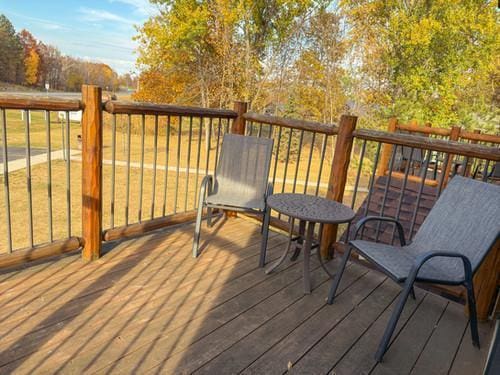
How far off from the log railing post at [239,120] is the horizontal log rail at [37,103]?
5.36 feet

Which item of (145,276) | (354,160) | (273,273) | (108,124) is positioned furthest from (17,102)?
(108,124)

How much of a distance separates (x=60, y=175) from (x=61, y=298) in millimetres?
8877

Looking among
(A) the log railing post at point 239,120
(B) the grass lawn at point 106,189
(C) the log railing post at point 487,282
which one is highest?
(A) the log railing post at point 239,120

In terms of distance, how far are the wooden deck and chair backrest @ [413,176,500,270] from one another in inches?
20.9

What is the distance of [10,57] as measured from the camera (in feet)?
126

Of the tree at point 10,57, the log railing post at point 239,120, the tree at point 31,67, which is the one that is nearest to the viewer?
the log railing post at point 239,120

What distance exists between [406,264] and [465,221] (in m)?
0.50

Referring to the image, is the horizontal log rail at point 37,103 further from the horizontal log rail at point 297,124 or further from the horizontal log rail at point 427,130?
the horizontal log rail at point 427,130

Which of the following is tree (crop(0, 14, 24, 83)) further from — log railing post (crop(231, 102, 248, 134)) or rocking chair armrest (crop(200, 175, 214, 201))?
rocking chair armrest (crop(200, 175, 214, 201))

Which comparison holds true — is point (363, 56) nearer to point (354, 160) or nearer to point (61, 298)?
point (354, 160)

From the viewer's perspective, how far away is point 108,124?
58.6 ft

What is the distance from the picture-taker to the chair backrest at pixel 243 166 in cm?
316

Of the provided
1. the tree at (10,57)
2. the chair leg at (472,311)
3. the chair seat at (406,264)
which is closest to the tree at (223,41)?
the chair seat at (406,264)

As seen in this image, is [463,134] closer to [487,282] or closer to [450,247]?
[487,282]
